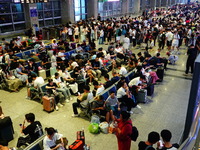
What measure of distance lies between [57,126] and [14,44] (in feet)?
28.1

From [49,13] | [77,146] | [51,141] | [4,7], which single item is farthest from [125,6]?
[51,141]

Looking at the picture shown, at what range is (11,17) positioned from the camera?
2000 cm

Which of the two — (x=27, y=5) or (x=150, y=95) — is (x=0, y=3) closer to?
(x=27, y=5)

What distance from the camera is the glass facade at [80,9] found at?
86.7ft

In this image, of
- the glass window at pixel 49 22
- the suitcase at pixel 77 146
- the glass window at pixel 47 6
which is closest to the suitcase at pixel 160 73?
the suitcase at pixel 77 146

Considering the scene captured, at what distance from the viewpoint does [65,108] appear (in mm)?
7543

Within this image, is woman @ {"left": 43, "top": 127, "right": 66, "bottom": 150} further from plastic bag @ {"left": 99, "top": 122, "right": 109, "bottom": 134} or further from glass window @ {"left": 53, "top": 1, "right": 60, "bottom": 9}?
glass window @ {"left": 53, "top": 1, "right": 60, "bottom": 9}

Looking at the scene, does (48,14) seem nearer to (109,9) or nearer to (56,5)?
(56,5)

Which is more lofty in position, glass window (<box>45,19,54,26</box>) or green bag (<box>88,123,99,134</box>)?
glass window (<box>45,19,54,26</box>)

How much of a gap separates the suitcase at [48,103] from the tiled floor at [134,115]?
17 centimetres

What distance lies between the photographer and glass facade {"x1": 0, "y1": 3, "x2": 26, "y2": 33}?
63.3 ft

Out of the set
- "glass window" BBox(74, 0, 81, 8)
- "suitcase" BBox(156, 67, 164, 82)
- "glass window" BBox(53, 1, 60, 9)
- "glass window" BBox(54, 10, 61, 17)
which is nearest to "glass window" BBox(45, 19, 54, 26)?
"glass window" BBox(54, 10, 61, 17)

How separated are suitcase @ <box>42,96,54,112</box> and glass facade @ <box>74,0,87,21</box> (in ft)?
69.5

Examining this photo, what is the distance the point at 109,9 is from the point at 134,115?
29398 millimetres
